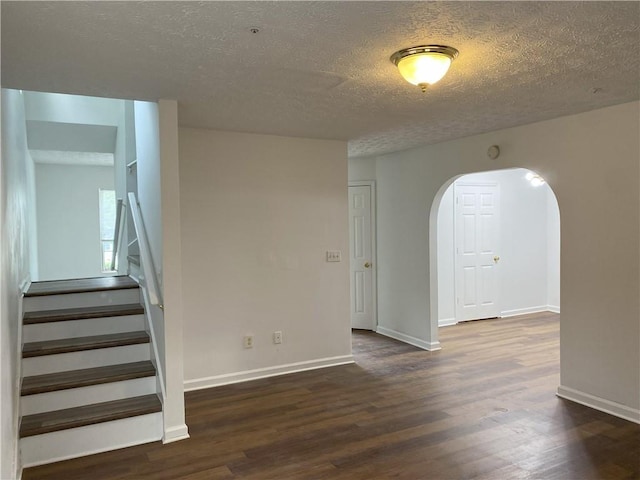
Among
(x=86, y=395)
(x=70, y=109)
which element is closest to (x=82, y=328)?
(x=86, y=395)

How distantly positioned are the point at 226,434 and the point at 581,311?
2868 mm

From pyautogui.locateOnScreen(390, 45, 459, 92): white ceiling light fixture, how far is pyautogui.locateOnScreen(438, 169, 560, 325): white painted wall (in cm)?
470

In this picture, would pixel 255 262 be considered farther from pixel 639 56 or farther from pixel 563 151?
pixel 639 56

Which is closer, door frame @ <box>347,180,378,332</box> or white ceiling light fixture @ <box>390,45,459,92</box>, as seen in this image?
white ceiling light fixture @ <box>390,45,459,92</box>

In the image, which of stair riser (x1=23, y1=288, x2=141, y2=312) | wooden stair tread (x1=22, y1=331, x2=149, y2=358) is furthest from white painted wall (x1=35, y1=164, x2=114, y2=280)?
wooden stair tread (x1=22, y1=331, x2=149, y2=358)

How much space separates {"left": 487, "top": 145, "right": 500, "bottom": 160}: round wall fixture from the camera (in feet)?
14.5

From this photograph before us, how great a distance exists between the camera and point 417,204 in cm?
549

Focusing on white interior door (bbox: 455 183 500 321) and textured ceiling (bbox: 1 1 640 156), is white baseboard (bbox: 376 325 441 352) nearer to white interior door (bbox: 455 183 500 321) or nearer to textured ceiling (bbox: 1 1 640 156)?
white interior door (bbox: 455 183 500 321)

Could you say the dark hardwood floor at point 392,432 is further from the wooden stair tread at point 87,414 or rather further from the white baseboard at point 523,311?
the white baseboard at point 523,311

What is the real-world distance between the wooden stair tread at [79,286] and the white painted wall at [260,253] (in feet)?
1.90

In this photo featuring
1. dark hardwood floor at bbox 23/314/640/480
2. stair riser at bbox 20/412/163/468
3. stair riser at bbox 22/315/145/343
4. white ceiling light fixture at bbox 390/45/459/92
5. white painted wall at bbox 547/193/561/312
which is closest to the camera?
white ceiling light fixture at bbox 390/45/459/92

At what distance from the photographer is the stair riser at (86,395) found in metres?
3.09

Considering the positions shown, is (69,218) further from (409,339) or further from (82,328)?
(409,339)

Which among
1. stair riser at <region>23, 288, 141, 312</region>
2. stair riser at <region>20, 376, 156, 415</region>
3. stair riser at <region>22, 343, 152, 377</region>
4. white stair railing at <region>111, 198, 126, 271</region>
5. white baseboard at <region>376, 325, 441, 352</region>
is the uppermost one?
white stair railing at <region>111, 198, 126, 271</region>
